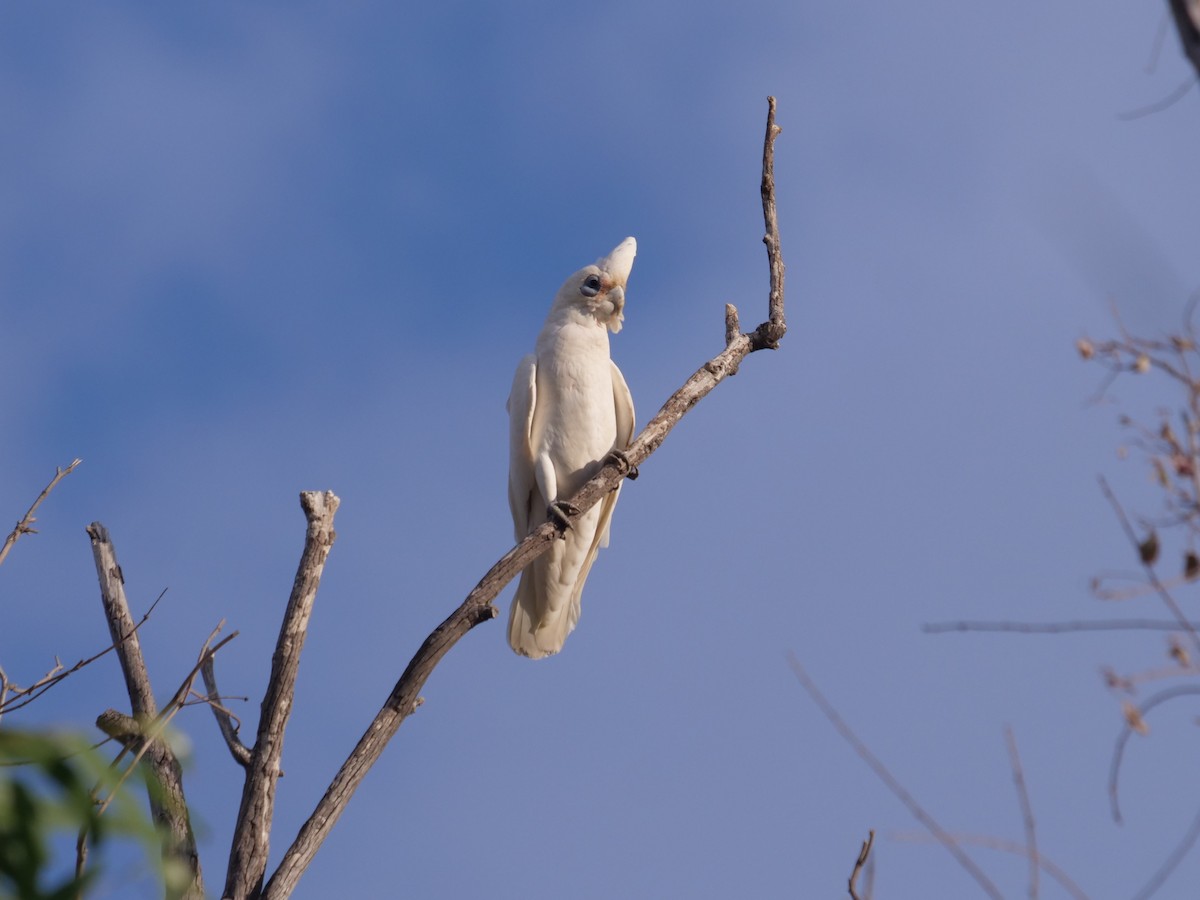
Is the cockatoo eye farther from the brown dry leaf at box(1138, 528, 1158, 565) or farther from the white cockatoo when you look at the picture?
the brown dry leaf at box(1138, 528, 1158, 565)

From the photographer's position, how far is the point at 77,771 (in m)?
1.57

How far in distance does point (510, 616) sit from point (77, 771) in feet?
18.8

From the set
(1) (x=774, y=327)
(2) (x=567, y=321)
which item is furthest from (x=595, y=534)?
(1) (x=774, y=327)

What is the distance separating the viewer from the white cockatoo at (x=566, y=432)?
701 cm

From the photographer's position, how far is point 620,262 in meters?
7.33

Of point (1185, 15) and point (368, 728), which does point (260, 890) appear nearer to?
point (368, 728)

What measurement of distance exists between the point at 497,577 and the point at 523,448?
6.18 ft

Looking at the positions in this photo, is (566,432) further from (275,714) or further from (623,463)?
(275,714)

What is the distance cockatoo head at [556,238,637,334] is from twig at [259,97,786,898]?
50.8 inches

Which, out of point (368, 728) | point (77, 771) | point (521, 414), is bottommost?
point (77, 771)

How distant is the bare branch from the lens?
477 cm

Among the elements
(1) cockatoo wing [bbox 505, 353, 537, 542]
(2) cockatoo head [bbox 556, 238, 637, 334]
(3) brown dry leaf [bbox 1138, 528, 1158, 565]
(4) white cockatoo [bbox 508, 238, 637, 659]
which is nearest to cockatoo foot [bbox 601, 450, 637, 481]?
(4) white cockatoo [bbox 508, 238, 637, 659]

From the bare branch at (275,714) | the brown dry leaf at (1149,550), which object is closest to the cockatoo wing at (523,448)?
the bare branch at (275,714)

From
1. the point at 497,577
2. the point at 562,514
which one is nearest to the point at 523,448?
Result: the point at 562,514
